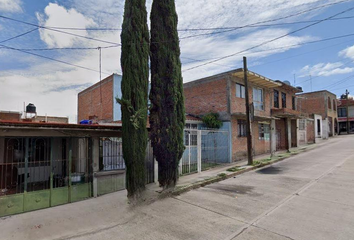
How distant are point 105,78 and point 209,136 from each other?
985 cm

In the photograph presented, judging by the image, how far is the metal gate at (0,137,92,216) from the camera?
612 centimetres

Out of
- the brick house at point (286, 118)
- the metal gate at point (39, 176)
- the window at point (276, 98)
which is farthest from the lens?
the window at point (276, 98)

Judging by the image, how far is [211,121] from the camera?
14.4 m

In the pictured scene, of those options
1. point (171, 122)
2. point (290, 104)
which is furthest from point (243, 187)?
point (290, 104)

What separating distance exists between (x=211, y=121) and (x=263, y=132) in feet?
18.9

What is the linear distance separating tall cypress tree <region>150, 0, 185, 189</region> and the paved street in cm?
134

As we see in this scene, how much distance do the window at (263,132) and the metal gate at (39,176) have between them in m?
13.5

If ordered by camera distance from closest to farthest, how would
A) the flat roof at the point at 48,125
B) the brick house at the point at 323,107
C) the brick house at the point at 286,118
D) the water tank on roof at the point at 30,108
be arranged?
the flat roof at the point at 48,125, the water tank on roof at the point at 30,108, the brick house at the point at 286,118, the brick house at the point at 323,107

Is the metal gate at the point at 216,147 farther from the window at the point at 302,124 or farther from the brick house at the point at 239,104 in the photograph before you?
the window at the point at 302,124

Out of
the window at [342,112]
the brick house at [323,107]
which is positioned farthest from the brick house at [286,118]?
the window at [342,112]

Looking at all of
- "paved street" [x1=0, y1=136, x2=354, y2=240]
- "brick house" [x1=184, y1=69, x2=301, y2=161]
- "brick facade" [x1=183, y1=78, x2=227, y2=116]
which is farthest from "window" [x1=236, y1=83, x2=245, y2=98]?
"paved street" [x1=0, y1=136, x2=354, y2=240]

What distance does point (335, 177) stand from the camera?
28.6 ft

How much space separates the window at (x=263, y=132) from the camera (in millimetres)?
17175

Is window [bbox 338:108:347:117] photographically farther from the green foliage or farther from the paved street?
the paved street
